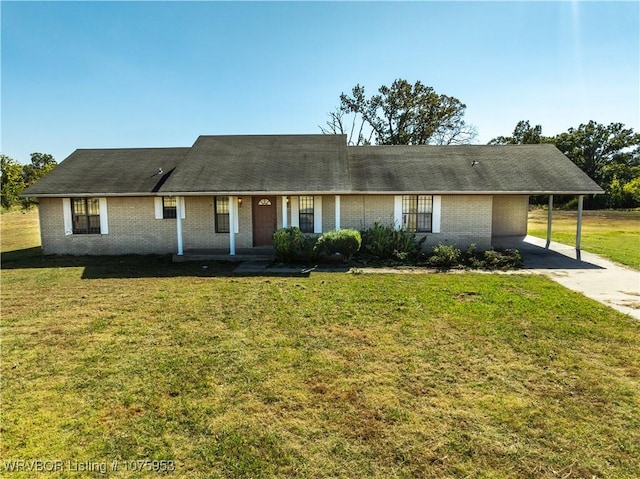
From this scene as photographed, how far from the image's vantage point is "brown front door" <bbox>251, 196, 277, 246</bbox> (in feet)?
47.9

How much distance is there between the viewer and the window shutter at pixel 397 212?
14.3 metres

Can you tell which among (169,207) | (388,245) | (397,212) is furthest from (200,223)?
(397,212)

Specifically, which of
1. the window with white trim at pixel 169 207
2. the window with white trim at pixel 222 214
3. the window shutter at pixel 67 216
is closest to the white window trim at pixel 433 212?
the window with white trim at pixel 222 214

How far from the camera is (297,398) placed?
456cm

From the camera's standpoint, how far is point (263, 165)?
49.0ft

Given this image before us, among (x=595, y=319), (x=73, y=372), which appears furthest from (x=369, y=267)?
(x=73, y=372)

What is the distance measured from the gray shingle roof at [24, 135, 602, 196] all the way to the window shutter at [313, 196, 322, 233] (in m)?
0.90

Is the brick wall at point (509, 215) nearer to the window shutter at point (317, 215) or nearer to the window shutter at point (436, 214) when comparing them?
the window shutter at point (436, 214)

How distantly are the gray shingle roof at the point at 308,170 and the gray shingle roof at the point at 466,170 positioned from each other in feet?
0.12

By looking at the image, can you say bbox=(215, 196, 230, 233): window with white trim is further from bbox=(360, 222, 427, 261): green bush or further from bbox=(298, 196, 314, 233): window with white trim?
bbox=(360, 222, 427, 261): green bush

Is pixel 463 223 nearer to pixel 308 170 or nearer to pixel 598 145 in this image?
pixel 308 170

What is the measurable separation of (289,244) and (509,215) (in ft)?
39.2

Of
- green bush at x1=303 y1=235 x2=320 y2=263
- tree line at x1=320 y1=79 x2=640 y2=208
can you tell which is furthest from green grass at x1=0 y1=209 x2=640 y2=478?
tree line at x1=320 y1=79 x2=640 y2=208

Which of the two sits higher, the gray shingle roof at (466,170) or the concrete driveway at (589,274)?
the gray shingle roof at (466,170)
